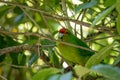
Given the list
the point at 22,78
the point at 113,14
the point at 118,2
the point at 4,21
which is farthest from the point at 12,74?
the point at 118,2

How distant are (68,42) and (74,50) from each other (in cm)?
2

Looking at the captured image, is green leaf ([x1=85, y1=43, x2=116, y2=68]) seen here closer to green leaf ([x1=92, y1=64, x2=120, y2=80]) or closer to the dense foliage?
the dense foliage

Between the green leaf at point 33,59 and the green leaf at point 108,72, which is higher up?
the green leaf at point 108,72

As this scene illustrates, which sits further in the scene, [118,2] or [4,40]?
[4,40]

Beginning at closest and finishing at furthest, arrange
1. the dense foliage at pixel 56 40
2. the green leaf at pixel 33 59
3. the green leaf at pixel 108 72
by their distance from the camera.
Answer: the green leaf at pixel 108 72 → the dense foliage at pixel 56 40 → the green leaf at pixel 33 59

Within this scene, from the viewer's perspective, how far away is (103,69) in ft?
1.24

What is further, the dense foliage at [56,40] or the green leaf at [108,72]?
the dense foliage at [56,40]

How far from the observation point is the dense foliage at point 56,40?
48cm

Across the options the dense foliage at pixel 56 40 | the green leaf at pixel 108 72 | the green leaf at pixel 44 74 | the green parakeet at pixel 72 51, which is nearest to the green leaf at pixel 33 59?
the dense foliage at pixel 56 40

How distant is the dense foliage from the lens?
0.48 meters

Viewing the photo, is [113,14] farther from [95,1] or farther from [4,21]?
[4,21]

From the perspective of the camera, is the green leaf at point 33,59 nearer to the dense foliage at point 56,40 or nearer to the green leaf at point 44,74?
the dense foliage at point 56,40

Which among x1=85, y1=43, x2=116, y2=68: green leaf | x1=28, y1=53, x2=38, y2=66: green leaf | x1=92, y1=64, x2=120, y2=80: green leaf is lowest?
x1=28, y1=53, x2=38, y2=66: green leaf

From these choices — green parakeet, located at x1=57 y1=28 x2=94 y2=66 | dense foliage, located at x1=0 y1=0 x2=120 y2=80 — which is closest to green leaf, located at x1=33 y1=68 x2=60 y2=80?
dense foliage, located at x1=0 y1=0 x2=120 y2=80
